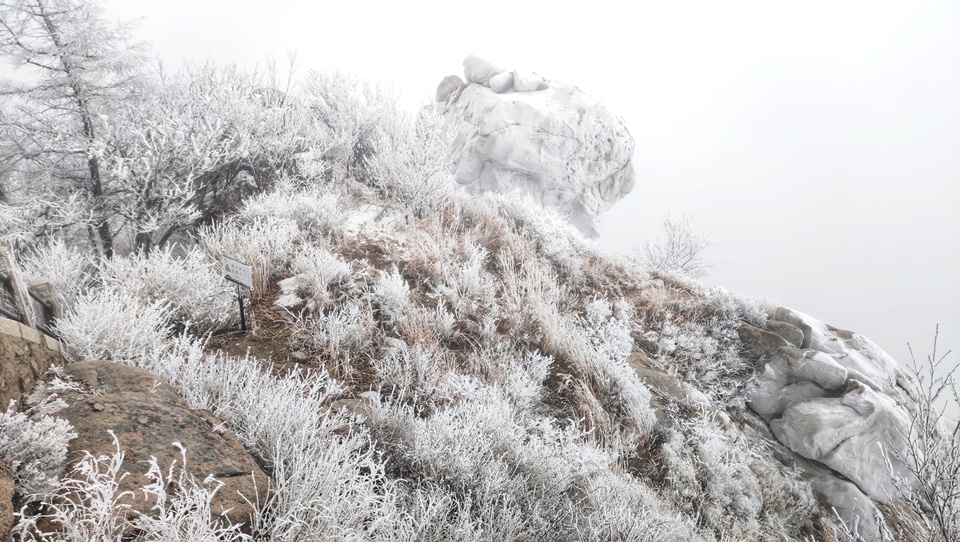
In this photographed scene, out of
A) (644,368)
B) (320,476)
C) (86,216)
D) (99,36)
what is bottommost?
(86,216)

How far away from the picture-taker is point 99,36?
5.67m

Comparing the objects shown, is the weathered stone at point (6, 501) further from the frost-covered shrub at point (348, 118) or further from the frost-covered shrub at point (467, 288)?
the frost-covered shrub at point (348, 118)

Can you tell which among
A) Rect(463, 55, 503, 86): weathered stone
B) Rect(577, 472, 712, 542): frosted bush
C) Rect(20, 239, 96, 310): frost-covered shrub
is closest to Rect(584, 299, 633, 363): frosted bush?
Rect(577, 472, 712, 542): frosted bush

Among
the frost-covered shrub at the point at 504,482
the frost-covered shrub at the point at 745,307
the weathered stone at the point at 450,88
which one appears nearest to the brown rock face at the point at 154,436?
the frost-covered shrub at the point at 504,482

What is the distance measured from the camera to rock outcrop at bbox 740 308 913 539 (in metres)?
3.59

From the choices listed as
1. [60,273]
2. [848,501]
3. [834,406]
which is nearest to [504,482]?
[848,501]

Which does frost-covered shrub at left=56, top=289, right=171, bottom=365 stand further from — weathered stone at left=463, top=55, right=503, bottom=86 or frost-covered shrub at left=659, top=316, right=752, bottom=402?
weathered stone at left=463, top=55, right=503, bottom=86

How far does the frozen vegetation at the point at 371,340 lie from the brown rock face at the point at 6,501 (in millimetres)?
27

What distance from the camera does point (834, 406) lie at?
3.99m

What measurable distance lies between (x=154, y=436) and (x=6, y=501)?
0.41 meters

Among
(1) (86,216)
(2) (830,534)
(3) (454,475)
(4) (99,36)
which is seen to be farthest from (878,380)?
(4) (99,36)

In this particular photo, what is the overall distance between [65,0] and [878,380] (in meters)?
10.9

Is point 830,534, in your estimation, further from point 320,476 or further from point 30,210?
point 30,210

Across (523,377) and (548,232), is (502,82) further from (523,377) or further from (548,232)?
(523,377)
